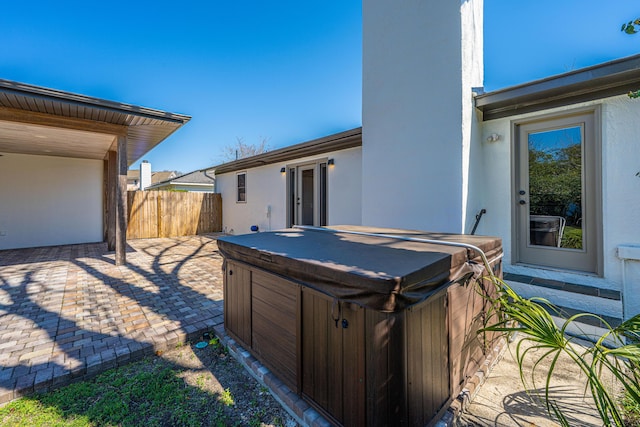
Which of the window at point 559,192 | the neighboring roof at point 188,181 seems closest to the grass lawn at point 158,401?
the window at point 559,192

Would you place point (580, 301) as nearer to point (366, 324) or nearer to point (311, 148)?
point (366, 324)

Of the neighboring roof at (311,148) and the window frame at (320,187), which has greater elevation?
the neighboring roof at (311,148)

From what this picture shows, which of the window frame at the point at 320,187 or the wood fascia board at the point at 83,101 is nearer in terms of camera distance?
the wood fascia board at the point at 83,101

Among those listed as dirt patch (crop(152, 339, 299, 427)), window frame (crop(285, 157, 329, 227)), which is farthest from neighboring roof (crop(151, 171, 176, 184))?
dirt patch (crop(152, 339, 299, 427))

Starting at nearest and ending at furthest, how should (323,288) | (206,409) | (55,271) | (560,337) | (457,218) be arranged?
(560,337) → (323,288) → (206,409) → (457,218) → (55,271)

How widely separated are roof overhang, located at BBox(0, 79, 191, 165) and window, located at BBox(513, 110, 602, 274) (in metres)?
5.95

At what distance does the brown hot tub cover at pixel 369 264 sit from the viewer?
1376 mm

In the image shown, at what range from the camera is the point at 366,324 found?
4.79 ft

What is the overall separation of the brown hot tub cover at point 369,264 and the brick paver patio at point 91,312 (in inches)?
54.0

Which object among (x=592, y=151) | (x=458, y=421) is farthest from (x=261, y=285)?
(x=592, y=151)

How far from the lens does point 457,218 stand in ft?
12.8

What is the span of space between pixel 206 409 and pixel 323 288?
53.8 inches

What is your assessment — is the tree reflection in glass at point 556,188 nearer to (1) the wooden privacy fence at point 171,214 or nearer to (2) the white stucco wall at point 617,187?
(2) the white stucco wall at point 617,187

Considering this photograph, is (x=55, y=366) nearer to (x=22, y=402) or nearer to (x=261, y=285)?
(x=22, y=402)
